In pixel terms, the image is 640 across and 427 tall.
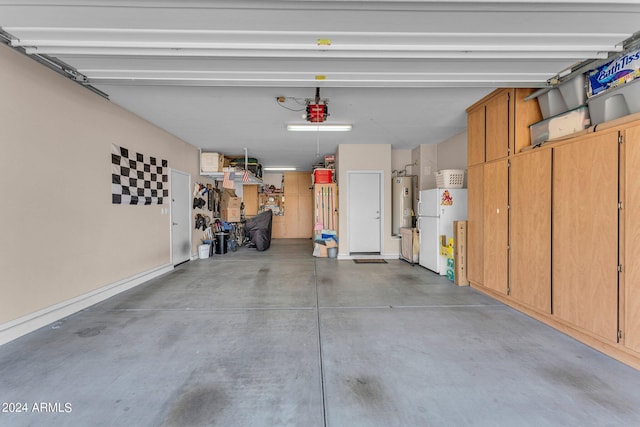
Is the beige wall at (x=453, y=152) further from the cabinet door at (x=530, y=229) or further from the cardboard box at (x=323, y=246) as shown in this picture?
the cardboard box at (x=323, y=246)

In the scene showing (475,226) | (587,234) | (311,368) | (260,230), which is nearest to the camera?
(311,368)

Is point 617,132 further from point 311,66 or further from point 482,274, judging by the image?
point 311,66

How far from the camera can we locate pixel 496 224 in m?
3.36

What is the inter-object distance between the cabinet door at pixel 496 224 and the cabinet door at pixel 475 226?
10 centimetres

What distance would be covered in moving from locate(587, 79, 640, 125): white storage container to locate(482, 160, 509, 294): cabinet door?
947 millimetres

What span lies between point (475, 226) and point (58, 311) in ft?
17.6

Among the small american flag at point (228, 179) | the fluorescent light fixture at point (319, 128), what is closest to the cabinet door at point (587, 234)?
the fluorescent light fixture at point (319, 128)

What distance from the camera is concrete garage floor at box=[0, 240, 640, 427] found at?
4.98ft

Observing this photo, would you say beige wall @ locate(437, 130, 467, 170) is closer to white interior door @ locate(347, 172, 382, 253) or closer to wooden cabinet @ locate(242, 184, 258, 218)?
white interior door @ locate(347, 172, 382, 253)

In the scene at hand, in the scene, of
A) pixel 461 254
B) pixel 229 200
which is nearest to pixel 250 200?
pixel 229 200

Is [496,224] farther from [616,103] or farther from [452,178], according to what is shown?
[616,103]

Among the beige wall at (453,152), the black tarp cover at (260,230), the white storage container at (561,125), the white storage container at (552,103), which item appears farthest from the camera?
the black tarp cover at (260,230)

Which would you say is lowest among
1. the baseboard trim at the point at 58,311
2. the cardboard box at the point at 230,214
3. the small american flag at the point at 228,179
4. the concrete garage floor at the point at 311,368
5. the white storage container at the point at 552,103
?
the concrete garage floor at the point at 311,368

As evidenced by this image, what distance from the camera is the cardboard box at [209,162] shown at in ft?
21.2
